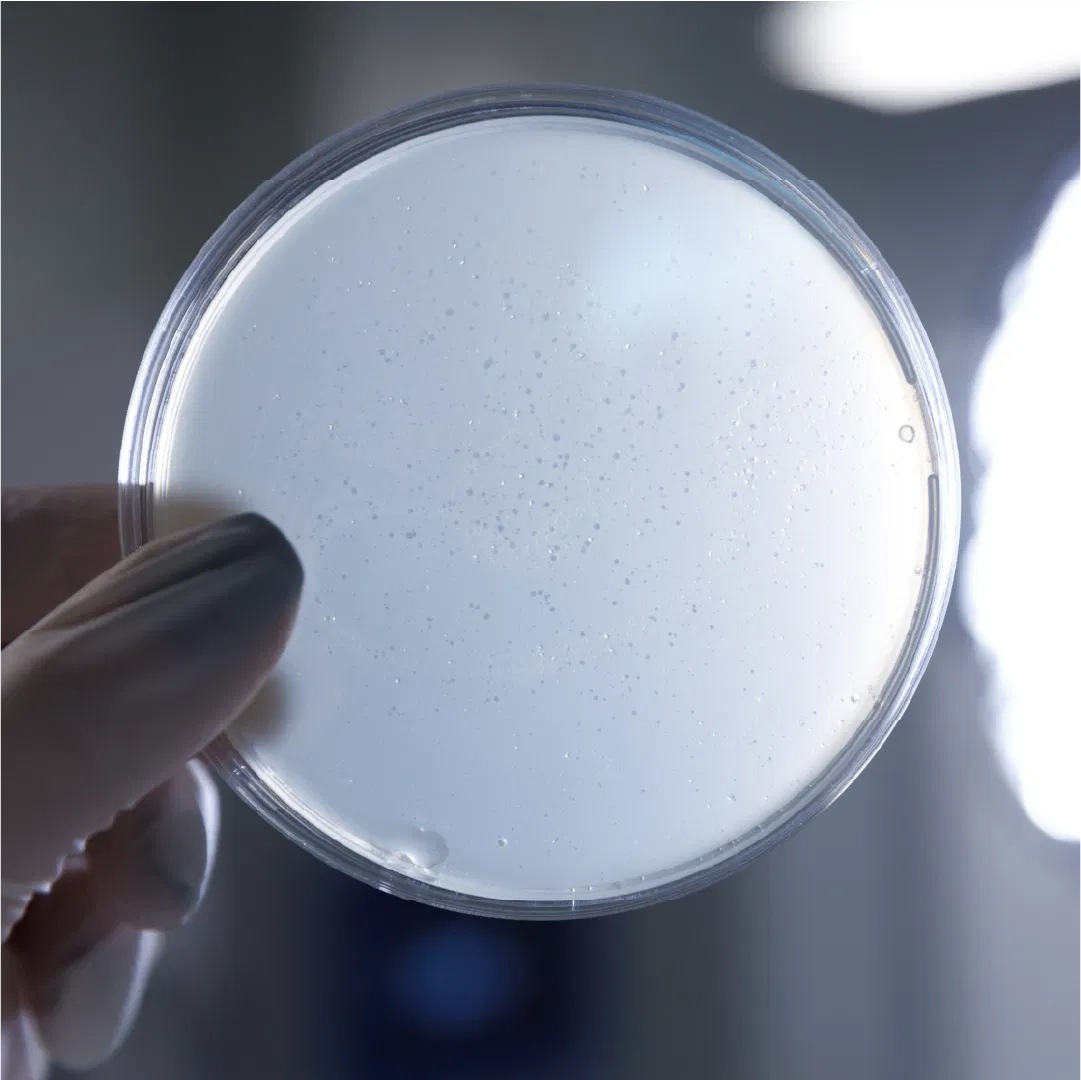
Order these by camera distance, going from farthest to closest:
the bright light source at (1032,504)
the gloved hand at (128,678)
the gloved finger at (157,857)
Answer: the bright light source at (1032,504), the gloved finger at (157,857), the gloved hand at (128,678)

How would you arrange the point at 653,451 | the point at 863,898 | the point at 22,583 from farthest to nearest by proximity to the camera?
the point at 863,898, the point at 22,583, the point at 653,451

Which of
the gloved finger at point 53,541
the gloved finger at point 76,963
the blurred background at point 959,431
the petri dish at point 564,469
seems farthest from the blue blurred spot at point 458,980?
the gloved finger at point 53,541

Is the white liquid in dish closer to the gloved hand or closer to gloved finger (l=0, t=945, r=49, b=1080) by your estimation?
the gloved hand

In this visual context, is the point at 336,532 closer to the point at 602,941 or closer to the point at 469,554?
the point at 469,554

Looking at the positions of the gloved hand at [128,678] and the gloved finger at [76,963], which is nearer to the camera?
the gloved hand at [128,678]

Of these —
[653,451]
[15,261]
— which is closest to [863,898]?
[653,451]

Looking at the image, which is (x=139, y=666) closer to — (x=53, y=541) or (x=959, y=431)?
(x=53, y=541)

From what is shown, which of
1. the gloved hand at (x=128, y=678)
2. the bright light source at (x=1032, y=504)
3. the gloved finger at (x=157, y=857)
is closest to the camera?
the gloved hand at (x=128, y=678)

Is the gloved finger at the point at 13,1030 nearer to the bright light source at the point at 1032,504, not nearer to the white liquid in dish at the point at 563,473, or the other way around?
the white liquid in dish at the point at 563,473
